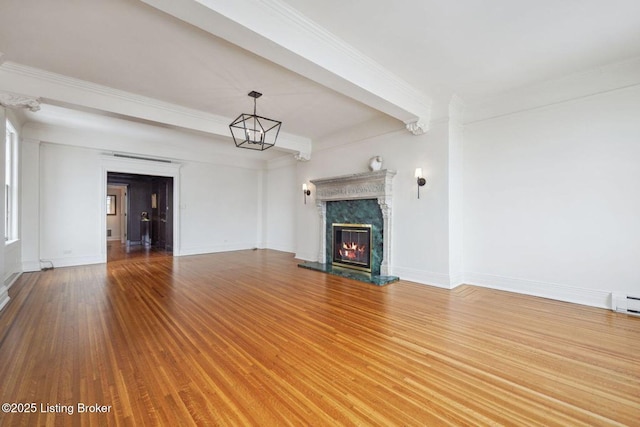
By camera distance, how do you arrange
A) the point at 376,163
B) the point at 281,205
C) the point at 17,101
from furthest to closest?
the point at 281,205, the point at 376,163, the point at 17,101

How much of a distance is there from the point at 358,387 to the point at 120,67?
4356 mm

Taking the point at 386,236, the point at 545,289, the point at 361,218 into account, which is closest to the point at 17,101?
the point at 361,218

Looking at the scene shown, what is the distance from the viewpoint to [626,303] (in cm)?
336

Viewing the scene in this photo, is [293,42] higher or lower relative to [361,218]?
higher

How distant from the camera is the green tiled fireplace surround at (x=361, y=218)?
5391 mm

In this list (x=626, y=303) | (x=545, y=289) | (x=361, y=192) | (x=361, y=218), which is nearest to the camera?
(x=626, y=303)

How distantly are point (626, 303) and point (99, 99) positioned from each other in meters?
7.38

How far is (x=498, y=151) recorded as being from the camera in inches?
173

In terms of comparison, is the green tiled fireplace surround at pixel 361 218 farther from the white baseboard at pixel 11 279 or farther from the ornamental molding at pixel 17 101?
the white baseboard at pixel 11 279

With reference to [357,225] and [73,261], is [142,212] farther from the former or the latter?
[357,225]

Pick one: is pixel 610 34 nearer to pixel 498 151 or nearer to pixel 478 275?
pixel 498 151

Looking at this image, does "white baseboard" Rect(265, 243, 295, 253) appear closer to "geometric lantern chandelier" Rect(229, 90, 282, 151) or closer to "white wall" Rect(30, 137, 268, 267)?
"white wall" Rect(30, 137, 268, 267)

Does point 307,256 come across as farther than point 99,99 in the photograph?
Yes

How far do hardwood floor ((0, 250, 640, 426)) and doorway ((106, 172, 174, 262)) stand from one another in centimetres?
465
